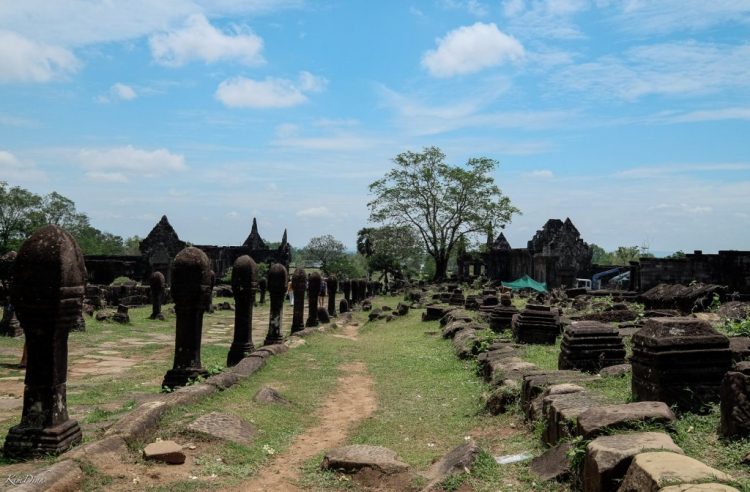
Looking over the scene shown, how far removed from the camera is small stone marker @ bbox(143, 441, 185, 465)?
5.13m

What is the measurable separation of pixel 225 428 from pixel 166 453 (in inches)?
35.3

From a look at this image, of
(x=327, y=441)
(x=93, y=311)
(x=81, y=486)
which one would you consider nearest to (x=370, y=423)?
(x=327, y=441)

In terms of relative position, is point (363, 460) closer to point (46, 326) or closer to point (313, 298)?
point (46, 326)

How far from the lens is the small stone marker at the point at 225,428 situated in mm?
5805

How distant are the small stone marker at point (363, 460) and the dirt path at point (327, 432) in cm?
33

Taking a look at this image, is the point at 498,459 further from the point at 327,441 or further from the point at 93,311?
the point at 93,311

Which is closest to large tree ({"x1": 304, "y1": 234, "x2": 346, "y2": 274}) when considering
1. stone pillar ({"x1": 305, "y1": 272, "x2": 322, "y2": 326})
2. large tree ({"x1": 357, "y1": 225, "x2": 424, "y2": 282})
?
large tree ({"x1": 357, "y1": 225, "x2": 424, "y2": 282})

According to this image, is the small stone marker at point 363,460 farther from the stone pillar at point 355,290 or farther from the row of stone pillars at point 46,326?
the stone pillar at point 355,290

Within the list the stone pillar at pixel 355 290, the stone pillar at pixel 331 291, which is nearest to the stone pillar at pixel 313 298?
the stone pillar at pixel 331 291

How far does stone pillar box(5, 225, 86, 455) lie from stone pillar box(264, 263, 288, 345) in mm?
8558

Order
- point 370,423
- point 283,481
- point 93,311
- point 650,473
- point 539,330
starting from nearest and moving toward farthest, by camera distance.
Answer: point 650,473, point 283,481, point 370,423, point 539,330, point 93,311

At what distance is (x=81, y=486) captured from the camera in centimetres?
450

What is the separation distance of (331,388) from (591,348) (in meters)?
3.97

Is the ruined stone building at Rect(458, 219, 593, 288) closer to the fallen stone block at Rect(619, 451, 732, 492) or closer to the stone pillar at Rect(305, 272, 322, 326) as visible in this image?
the stone pillar at Rect(305, 272, 322, 326)
